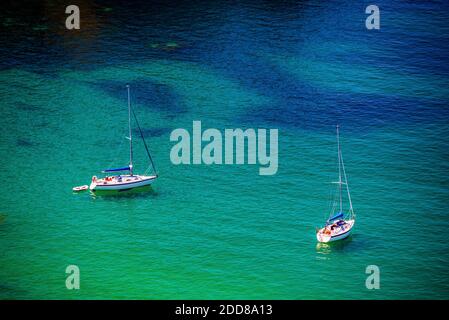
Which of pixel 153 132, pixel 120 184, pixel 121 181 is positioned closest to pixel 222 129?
pixel 153 132

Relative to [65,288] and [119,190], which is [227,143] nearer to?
[119,190]

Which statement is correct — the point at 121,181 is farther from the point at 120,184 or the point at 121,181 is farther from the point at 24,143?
the point at 24,143

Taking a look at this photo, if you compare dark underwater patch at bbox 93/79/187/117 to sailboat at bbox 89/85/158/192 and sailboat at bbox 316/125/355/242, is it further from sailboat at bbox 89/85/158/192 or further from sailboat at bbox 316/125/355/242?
sailboat at bbox 316/125/355/242

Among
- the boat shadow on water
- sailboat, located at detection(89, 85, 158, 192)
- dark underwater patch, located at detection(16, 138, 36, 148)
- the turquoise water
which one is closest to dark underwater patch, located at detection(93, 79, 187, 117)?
the turquoise water

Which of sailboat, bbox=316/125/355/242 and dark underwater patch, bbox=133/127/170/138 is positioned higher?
dark underwater patch, bbox=133/127/170/138

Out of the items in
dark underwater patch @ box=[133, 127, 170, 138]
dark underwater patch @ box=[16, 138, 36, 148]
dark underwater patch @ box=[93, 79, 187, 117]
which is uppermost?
dark underwater patch @ box=[93, 79, 187, 117]

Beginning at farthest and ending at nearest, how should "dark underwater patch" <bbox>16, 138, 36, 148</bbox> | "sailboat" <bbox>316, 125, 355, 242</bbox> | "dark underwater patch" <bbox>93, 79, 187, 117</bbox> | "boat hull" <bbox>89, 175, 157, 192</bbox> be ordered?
"dark underwater patch" <bbox>93, 79, 187, 117</bbox>, "dark underwater patch" <bbox>16, 138, 36, 148</bbox>, "boat hull" <bbox>89, 175, 157, 192</bbox>, "sailboat" <bbox>316, 125, 355, 242</bbox>
